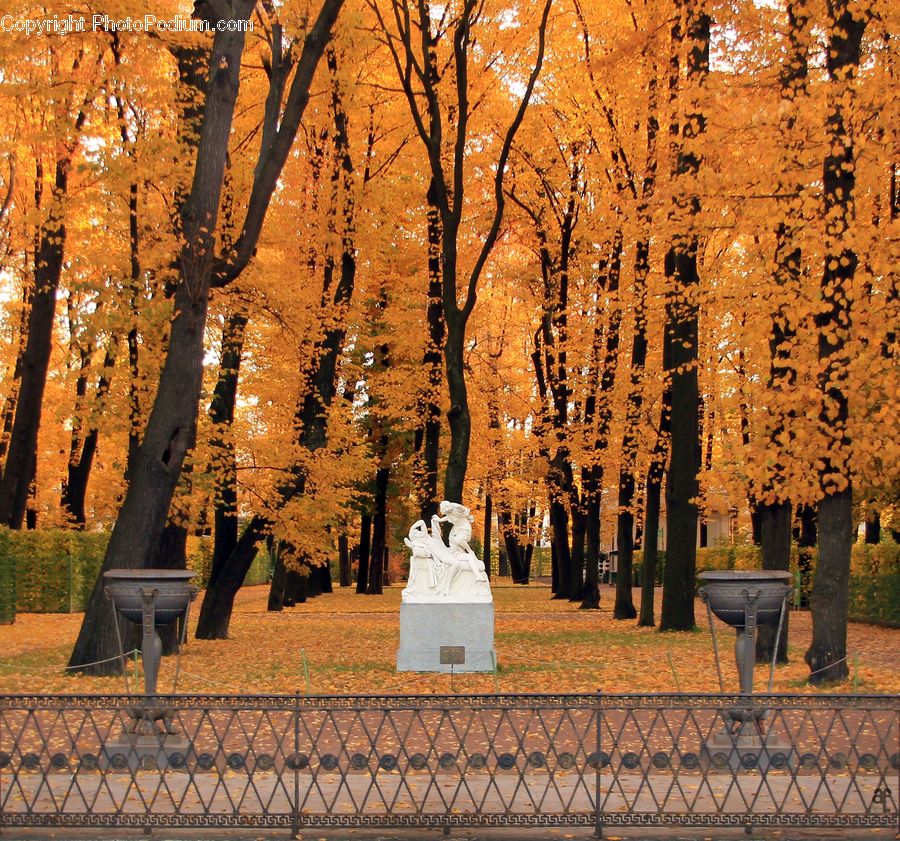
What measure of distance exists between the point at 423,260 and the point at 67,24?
16.5 m

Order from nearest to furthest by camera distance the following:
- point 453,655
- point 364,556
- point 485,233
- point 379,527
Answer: point 453,655, point 485,233, point 379,527, point 364,556

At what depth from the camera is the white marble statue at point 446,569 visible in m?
16.8

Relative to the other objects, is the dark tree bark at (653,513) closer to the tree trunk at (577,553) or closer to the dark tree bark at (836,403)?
the tree trunk at (577,553)

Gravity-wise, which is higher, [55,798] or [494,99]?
[494,99]

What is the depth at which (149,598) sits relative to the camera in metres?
9.30

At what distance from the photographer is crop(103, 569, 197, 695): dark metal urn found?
9.32 m

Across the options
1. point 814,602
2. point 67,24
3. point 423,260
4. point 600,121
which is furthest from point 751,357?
point 423,260

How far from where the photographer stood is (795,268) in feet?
47.0

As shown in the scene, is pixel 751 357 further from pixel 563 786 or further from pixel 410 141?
pixel 410 141

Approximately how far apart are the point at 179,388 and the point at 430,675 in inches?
203

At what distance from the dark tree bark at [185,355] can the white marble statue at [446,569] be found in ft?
12.2

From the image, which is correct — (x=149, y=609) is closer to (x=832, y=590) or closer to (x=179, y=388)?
(x=179, y=388)

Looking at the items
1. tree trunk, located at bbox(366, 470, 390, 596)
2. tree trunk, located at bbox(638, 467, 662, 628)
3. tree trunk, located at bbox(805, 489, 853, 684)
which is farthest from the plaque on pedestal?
tree trunk, located at bbox(366, 470, 390, 596)

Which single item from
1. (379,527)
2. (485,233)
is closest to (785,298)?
(485,233)
